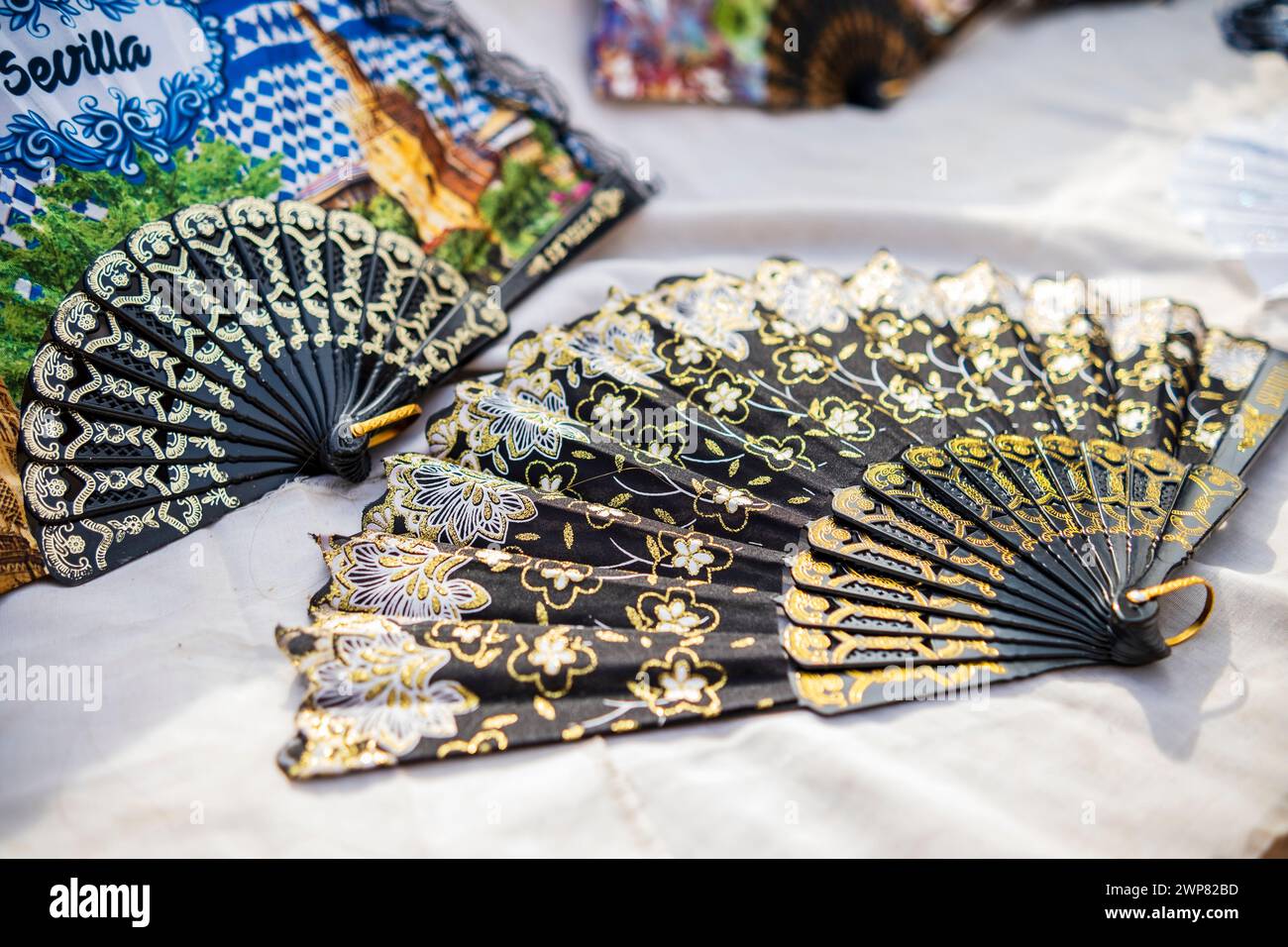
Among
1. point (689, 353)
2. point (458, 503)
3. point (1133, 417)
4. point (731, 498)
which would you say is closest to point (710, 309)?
point (689, 353)

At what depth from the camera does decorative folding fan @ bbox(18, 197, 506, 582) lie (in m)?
1.29

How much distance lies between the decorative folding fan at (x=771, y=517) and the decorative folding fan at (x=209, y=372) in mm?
164

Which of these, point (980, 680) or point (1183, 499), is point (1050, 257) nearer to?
point (1183, 499)

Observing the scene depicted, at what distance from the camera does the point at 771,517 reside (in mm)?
1256

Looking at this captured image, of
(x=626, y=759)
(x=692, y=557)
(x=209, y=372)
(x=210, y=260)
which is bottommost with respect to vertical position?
(x=626, y=759)

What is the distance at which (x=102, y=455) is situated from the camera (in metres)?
1.30

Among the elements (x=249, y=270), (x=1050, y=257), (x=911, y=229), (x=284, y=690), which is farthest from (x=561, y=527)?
(x=1050, y=257)

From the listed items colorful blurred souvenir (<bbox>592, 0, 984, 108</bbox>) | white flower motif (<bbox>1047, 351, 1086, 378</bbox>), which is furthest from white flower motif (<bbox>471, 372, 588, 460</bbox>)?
colorful blurred souvenir (<bbox>592, 0, 984, 108</bbox>)

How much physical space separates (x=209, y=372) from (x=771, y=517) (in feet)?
2.70

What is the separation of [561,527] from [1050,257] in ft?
4.11

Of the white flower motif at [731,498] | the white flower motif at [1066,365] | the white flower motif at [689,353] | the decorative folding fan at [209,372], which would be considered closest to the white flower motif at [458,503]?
the decorative folding fan at [209,372]

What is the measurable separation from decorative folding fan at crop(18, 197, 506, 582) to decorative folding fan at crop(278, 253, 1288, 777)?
164 mm

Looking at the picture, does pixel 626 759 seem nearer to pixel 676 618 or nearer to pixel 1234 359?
pixel 676 618

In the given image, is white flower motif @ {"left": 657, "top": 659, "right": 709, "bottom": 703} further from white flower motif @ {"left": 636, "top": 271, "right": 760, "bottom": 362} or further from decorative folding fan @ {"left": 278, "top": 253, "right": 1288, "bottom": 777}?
white flower motif @ {"left": 636, "top": 271, "right": 760, "bottom": 362}
